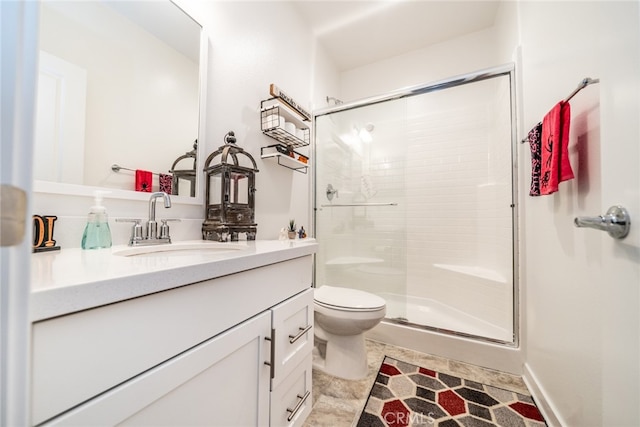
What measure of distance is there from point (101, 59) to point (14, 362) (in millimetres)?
1038

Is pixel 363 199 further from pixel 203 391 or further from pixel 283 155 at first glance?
pixel 203 391

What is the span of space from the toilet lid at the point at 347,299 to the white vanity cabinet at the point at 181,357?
0.45 metres

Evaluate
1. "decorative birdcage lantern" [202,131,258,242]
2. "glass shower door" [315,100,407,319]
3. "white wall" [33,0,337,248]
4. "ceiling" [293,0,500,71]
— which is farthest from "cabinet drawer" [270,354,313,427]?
"ceiling" [293,0,500,71]

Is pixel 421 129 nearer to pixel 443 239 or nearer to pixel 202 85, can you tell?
pixel 443 239

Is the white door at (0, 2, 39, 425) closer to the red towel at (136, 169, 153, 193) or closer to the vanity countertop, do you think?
the vanity countertop

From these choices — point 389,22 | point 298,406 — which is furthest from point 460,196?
point 298,406

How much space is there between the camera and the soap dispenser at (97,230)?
2.51ft

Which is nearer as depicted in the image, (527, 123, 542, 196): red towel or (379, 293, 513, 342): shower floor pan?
(527, 123, 542, 196): red towel

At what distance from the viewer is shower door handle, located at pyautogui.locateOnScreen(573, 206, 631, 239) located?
2.01ft

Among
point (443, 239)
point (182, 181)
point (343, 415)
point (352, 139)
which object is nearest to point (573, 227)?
point (343, 415)

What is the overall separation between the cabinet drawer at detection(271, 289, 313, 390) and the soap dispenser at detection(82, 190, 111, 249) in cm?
59

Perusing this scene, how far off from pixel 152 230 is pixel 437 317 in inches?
79.1

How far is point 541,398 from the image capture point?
1.14 meters

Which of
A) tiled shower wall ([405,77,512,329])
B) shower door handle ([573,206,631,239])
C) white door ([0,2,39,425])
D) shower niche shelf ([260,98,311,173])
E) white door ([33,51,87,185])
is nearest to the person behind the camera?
white door ([0,2,39,425])
